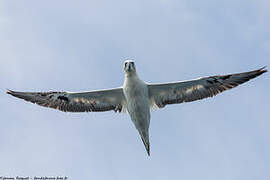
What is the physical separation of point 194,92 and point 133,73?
3.97 metres

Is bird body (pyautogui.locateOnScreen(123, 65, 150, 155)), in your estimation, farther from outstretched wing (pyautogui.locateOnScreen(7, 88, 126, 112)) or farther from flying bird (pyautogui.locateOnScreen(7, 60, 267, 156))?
outstretched wing (pyautogui.locateOnScreen(7, 88, 126, 112))

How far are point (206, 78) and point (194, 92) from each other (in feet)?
4.65

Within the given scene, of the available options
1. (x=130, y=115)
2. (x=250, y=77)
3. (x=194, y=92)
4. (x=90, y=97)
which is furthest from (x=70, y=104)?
(x=250, y=77)

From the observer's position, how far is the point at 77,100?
44688 mm

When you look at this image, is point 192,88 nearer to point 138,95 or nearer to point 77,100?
point 138,95

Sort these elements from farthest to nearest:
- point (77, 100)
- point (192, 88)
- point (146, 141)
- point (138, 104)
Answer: point (77, 100) → point (192, 88) → point (146, 141) → point (138, 104)

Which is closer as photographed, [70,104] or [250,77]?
[250,77]

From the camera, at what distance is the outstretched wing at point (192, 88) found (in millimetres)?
42531

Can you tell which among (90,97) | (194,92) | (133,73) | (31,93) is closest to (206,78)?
(194,92)

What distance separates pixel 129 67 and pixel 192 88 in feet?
13.3

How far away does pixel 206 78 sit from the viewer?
4262cm

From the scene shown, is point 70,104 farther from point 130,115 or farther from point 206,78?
point 206,78

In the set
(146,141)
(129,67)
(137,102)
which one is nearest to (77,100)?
(129,67)

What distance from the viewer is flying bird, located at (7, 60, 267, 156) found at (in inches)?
1660
